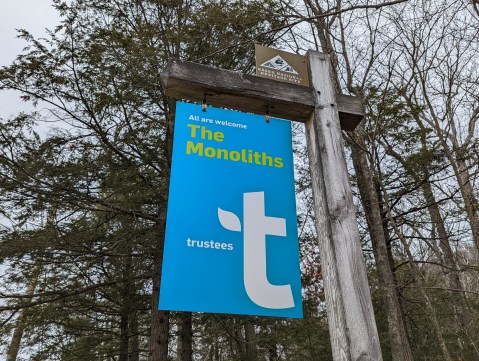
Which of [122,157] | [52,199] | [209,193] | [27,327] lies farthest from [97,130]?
[209,193]

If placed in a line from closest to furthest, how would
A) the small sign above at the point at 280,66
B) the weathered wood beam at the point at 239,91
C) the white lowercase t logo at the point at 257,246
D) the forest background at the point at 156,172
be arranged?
the white lowercase t logo at the point at 257,246 → the weathered wood beam at the point at 239,91 → the small sign above at the point at 280,66 → the forest background at the point at 156,172

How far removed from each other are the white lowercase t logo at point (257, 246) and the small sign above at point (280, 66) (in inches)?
35.5

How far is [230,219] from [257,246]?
225mm

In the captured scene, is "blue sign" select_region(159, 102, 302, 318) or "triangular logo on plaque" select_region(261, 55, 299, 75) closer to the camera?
"blue sign" select_region(159, 102, 302, 318)

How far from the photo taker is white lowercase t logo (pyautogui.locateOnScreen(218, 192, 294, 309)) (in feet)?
7.16

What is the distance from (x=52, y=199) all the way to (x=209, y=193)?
188 inches

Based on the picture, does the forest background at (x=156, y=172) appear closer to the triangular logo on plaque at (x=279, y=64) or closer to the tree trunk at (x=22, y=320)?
the tree trunk at (x=22, y=320)

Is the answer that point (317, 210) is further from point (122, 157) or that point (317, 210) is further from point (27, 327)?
point (27, 327)

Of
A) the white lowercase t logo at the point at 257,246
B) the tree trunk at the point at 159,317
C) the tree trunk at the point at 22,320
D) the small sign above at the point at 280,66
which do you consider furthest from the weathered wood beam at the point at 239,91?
the tree trunk at the point at 22,320

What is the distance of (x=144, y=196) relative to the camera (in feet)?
21.8

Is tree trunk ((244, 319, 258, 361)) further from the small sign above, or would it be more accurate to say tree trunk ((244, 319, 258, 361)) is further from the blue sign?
the small sign above

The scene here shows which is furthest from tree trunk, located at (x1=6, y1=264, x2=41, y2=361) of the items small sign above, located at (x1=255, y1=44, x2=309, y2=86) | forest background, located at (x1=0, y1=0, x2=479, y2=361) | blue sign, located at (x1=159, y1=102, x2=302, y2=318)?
small sign above, located at (x1=255, y1=44, x2=309, y2=86)

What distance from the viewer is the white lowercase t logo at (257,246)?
2.18 meters

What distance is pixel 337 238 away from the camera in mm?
2312
